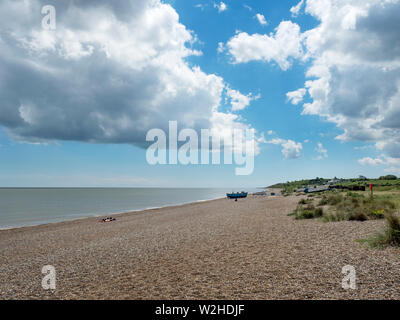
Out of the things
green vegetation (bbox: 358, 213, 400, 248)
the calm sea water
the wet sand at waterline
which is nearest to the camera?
the wet sand at waterline

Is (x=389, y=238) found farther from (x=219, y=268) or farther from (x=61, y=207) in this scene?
(x=61, y=207)

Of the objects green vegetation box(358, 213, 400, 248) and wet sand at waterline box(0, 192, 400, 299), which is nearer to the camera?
wet sand at waterline box(0, 192, 400, 299)

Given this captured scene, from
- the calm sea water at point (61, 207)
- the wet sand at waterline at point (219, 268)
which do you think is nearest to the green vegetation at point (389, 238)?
the wet sand at waterline at point (219, 268)

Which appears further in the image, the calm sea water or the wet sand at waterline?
the calm sea water

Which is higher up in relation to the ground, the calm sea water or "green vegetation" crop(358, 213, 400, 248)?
"green vegetation" crop(358, 213, 400, 248)

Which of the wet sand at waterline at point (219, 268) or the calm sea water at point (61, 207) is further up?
the wet sand at waterline at point (219, 268)

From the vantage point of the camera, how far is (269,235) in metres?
11.7

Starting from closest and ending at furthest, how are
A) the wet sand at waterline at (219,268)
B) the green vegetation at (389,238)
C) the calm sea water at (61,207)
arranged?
the wet sand at waterline at (219,268)
the green vegetation at (389,238)
the calm sea water at (61,207)

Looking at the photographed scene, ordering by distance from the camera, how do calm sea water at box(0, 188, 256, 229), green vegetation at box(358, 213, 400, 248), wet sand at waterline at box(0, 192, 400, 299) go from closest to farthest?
wet sand at waterline at box(0, 192, 400, 299) → green vegetation at box(358, 213, 400, 248) → calm sea water at box(0, 188, 256, 229)

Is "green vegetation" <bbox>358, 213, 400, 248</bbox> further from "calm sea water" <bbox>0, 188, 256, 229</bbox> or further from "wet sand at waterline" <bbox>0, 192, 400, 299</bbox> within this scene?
"calm sea water" <bbox>0, 188, 256, 229</bbox>

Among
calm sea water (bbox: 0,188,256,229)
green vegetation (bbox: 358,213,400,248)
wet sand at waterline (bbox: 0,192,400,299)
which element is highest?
green vegetation (bbox: 358,213,400,248)

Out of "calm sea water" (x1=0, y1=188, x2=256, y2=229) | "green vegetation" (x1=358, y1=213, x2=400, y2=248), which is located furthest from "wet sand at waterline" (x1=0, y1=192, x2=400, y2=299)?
"calm sea water" (x1=0, y1=188, x2=256, y2=229)

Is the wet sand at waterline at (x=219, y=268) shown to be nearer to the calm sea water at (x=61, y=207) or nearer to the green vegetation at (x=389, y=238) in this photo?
the green vegetation at (x=389, y=238)
